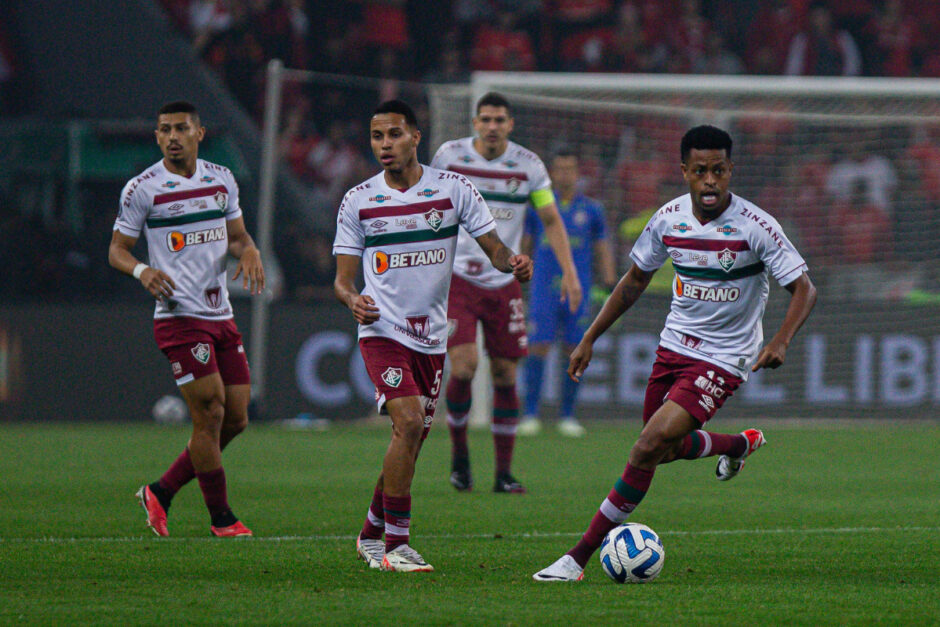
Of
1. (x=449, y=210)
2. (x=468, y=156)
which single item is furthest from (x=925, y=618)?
(x=468, y=156)

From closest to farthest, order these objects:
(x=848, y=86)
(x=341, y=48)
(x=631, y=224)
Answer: (x=848, y=86)
(x=631, y=224)
(x=341, y=48)

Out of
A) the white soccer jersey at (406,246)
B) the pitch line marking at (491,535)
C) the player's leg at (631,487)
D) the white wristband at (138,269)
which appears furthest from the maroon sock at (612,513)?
the white wristband at (138,269)

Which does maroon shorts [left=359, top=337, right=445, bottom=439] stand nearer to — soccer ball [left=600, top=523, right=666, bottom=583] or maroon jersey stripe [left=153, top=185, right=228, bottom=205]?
soccer ball [left=600, top=523, right=666, bottom=583]

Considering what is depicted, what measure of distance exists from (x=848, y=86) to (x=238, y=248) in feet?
30.5

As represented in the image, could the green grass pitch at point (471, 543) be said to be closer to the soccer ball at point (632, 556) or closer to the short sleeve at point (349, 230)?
the soccer ball at point (632, 556)

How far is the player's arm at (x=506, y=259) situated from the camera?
6.22m

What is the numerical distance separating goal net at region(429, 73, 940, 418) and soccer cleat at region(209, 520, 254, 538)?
27.3ft

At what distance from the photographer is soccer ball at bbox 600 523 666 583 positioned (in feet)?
18.7

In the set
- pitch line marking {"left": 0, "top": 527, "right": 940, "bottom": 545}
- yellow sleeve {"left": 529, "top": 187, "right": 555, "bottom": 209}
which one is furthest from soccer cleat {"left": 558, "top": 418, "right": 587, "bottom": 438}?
pitch line marking {"left": 0, "top": 527, "right": 940, "bottom": 545}

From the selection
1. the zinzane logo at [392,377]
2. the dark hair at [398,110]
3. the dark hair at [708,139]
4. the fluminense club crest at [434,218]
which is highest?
the dark hair at [398,110]

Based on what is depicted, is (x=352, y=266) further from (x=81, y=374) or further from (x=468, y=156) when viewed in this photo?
(x=81, y=374)

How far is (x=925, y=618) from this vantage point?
4.87 m

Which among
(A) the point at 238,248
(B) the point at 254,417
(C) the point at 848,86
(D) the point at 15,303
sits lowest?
(B) the point at 254,417

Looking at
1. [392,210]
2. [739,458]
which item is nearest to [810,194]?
[739,458]
